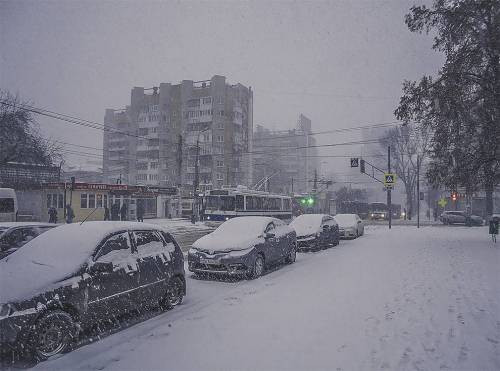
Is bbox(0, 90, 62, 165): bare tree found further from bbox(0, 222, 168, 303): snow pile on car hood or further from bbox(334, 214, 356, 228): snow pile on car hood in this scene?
bbox(0, 222, 168, 303): snow pile on car hood

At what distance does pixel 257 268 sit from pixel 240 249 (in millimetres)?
894

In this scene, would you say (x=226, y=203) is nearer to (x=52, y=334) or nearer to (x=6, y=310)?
(x=52, y=334)

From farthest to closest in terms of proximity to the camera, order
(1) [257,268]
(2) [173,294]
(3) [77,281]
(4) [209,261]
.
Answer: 1. (1) [257,268]
2. (4) [209,261]
3. (2) [173,294]
4. (3) [77,281]

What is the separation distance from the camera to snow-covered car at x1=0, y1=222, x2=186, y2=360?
4.49 m

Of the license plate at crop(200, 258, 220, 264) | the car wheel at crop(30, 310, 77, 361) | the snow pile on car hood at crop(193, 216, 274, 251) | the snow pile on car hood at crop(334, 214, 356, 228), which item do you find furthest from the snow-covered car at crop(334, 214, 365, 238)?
the car wheel at crop(30, 310, 77, 361)

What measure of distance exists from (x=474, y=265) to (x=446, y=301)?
5.36 metres

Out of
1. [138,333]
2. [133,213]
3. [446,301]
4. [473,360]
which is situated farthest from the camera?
[133,213]

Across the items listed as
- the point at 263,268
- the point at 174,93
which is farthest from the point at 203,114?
the point at 263,268

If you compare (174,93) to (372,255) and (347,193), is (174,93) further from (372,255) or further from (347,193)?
(372,255)

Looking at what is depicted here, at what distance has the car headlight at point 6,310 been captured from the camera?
429 cm

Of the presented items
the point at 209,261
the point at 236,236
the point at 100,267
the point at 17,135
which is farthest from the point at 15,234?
the point at 17,135

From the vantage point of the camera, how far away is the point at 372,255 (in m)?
14.2

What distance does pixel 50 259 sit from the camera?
5371mm

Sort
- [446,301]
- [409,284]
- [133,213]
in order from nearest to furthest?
[446,301]
[409,284]
[133,213]
